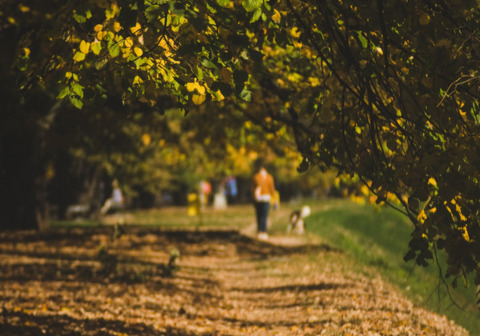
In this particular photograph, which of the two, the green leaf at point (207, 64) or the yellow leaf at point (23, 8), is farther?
the yellow leaf at point (23, 8)

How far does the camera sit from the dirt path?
6629mm

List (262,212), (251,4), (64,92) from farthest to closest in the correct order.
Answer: (262,212) < (64,92) < (251,4)

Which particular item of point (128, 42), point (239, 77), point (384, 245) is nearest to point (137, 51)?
point (128, 42)

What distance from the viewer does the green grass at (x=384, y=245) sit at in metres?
10.9

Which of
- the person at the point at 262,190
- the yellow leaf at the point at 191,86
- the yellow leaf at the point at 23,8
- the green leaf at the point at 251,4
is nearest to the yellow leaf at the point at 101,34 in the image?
the yellow leaf at the point at 191,86

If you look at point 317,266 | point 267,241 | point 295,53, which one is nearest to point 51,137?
point 267,241

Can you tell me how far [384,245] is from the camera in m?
22.0

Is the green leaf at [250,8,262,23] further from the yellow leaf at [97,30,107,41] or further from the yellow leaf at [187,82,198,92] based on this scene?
the yellow leaf at [97,30,107,41]

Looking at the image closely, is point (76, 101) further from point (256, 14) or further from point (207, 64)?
point (256, 14)

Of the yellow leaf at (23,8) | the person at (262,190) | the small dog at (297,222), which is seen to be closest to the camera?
the yellow leaf at (23,8)

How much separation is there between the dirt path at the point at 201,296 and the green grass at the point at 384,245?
3.30 ft

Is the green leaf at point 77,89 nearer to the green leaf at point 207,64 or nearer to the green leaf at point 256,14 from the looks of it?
the green leaf at point 207,64

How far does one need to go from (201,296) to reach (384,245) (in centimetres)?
1420

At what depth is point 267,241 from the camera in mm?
16281
